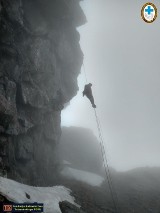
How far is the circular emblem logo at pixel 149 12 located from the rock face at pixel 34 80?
2146cm

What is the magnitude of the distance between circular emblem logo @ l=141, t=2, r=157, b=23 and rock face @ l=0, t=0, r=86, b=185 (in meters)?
21.5

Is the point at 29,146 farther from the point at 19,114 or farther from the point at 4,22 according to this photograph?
the point at 4,22

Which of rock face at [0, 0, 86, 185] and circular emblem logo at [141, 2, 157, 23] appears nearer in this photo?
circular emblem logo at [141, 2, 157, 23]

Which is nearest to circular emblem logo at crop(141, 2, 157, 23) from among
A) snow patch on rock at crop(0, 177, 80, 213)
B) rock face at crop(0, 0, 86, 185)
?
snow patch on rock at crop(0, 177, 80, 213)

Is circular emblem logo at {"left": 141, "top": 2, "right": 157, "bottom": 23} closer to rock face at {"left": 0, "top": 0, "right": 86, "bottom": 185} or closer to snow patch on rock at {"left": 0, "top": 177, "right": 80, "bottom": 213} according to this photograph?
snow patch on rock at {"left": 0, "top": 177, "right": 80, "bottom": 213}

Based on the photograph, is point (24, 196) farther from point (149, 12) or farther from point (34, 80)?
point (34, 80)

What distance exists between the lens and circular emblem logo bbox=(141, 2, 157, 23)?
19.8 m

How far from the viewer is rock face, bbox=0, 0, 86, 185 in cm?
3653

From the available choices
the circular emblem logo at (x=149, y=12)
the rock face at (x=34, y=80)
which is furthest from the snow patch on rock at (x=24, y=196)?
the circular emblem logo at (x=149, y=12)

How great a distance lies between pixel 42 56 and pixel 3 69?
32.7 feet

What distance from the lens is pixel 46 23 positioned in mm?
47125

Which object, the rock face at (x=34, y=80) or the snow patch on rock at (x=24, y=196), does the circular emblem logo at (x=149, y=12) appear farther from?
the rock face at (x=34, y=80)

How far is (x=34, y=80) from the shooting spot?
43.5 meters

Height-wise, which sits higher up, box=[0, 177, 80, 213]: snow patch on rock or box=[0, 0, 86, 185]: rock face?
box=[0, 0, 86, 185]: rock face
